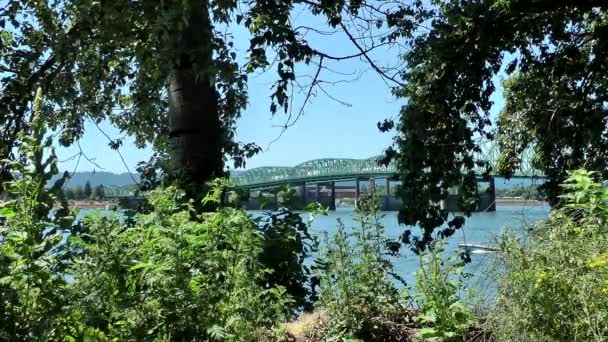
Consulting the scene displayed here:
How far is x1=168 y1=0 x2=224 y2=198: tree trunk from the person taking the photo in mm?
5207

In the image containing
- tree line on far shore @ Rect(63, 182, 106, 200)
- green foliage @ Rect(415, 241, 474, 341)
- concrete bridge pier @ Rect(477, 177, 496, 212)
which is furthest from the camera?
concrete bridge pier @ Rect(477, 177, 496, 212)

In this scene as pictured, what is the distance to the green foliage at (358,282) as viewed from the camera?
3.79 metres

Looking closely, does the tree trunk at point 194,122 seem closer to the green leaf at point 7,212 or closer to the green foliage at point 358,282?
the green foliage at point 358,282

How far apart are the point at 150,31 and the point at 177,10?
2.53ft

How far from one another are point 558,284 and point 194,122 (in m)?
3.47

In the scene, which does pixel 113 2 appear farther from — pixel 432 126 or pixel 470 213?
pixel 470 213

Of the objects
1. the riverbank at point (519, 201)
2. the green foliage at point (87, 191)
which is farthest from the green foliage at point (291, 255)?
the riverbank at point (519, 201)

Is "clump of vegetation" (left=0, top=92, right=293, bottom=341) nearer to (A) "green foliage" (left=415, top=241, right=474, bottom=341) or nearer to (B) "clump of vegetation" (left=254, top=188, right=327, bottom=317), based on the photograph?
(B) "clump of vegetation" (left=254, top=188, right=327, bottom=317)

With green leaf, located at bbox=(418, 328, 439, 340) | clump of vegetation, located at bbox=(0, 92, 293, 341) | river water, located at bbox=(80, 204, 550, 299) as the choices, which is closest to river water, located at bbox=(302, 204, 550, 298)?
river water, located at bbox=(80, 204, 550, 299)

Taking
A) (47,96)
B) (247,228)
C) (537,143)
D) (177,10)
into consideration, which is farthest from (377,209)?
(47,96)

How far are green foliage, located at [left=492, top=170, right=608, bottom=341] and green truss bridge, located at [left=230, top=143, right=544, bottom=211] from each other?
6.27ft

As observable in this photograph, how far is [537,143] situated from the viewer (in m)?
8.09

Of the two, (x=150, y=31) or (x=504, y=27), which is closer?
(x=150, y=31)

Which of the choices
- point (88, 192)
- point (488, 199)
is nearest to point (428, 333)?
point (88, 192)
